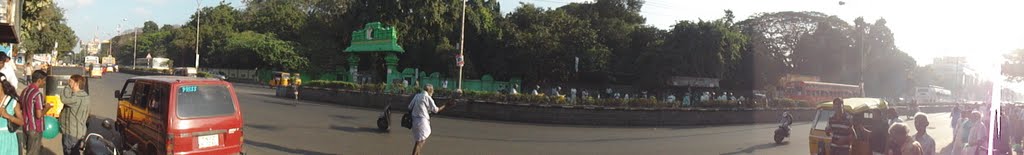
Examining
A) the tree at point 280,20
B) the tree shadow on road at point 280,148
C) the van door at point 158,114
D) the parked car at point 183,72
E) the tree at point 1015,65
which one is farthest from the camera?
the tree at point 280,20

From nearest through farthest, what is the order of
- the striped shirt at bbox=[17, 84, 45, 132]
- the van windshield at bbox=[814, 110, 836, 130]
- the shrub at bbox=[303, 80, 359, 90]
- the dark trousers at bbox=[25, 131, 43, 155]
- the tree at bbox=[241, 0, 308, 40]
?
the striped shirt at bbox=[17, 84, 45, 132] → the dark trousers at bbox=[25, 131, 43, 155] → the van windshield at bbox=[814, 110, 836, 130] → the shrub at bbox=[303, 80, 359, 90] → the tree at bbox=[241, 0, 308, 40]

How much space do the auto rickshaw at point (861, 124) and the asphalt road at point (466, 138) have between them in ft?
6.10

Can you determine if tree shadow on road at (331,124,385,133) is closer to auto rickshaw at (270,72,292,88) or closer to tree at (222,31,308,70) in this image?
auto rickshaw at (270,72,292,88)

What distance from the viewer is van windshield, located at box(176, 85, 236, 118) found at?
639cm

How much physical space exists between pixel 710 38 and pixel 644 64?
13.3 ft

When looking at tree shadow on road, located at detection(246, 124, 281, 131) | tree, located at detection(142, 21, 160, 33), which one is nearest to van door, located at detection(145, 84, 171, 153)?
tree shadow on road, located at detection(246, 124, 281, 131)

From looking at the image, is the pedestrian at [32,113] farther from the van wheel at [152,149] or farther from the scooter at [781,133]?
the scooter at [781,133]

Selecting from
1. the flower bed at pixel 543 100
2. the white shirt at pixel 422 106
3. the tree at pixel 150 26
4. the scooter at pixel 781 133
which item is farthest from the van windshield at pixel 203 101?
the tree at pixel 150 26

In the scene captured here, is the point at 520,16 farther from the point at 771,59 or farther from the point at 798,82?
the point at 771,59

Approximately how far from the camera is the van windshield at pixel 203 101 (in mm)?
6391

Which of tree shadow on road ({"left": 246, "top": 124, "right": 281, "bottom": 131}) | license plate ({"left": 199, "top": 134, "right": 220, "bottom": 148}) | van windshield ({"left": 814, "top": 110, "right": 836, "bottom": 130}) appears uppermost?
van windshield ({"left": 814, "top": 110, "right": 836, "bottom": 130})

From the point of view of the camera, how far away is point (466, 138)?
1170 centimetres

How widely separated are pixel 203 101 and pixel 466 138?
5.78m

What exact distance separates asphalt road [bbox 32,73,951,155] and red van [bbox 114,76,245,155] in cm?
180
